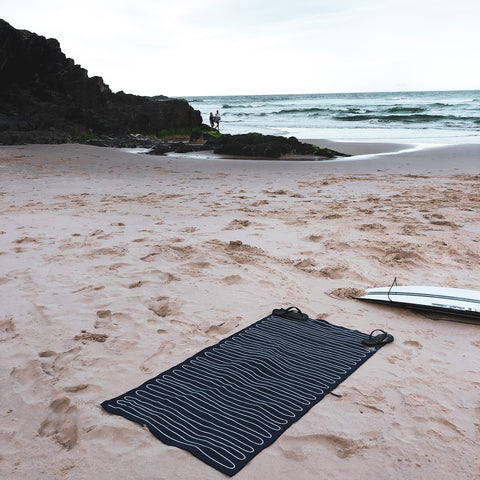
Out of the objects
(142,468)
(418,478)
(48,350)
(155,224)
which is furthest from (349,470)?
(155,224)

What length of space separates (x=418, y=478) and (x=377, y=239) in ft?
11.1

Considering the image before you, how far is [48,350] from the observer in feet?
9.37

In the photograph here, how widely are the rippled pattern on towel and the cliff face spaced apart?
14.9m

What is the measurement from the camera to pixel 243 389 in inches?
99.7

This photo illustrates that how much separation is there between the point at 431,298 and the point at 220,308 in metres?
1.61

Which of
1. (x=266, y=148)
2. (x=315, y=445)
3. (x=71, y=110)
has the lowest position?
(x=315, y=445)

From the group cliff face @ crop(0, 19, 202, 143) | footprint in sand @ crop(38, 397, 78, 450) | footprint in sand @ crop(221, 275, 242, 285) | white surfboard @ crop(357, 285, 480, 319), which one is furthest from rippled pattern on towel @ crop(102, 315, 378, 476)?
cliff face @ crop(0, 19, 202, 143)

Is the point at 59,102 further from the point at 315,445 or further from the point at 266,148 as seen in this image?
the point at 315,445

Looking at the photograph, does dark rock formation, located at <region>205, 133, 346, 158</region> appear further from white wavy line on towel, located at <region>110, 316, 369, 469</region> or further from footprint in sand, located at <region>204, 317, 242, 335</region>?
white wavy line on towel, located at <region>110, 316, 369, 469</region>

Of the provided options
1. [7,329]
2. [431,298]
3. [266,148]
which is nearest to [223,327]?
[7,329]

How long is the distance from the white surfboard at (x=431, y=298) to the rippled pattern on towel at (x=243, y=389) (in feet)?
1.77

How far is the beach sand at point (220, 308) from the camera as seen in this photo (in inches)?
80.3

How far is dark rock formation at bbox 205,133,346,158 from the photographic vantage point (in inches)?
514

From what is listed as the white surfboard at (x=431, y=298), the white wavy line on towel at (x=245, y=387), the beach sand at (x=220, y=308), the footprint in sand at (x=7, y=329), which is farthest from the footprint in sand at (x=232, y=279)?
the footprint in sand at (x=7, y=329)
